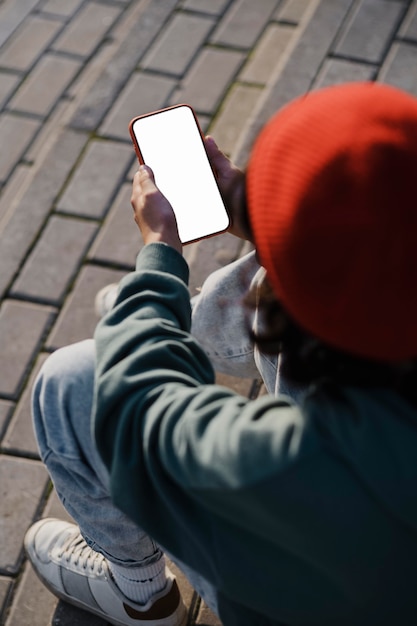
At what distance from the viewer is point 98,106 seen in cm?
301

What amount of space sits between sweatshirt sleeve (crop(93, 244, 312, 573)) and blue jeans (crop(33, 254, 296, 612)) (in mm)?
142

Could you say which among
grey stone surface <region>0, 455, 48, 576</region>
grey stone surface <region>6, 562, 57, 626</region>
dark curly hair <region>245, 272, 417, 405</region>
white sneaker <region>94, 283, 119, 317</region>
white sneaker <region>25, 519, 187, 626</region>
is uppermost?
dark curly hair <region>245, 272, 417, 405</region>

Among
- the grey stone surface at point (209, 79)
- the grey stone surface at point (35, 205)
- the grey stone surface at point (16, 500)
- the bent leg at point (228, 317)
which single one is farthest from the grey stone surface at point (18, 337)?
the grey stone surface at point (209, 79)

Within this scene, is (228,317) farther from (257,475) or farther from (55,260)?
(55,260)

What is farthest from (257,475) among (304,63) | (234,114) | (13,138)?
(304,63)

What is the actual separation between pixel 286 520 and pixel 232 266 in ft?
2.76

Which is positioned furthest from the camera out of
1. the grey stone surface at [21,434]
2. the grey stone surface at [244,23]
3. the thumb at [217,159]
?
the grey stone surface at [244,23]

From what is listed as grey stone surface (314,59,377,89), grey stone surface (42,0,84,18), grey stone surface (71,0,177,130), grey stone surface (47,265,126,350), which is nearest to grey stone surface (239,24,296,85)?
grey stone surface (314,59,377,89)

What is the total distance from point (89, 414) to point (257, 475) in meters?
0.46

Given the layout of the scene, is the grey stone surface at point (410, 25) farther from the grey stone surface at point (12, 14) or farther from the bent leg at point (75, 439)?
the bent leg at point (75, 439)

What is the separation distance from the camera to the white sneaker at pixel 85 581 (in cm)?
184

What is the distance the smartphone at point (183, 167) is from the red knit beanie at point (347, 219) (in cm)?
70

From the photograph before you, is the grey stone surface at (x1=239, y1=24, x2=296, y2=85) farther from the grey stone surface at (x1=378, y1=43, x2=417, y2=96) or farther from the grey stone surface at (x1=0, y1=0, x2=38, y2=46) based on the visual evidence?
the grey stone surface at (x1=0, y1=0, x2=38, y2=46)

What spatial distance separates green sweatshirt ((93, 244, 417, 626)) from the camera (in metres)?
1.02
